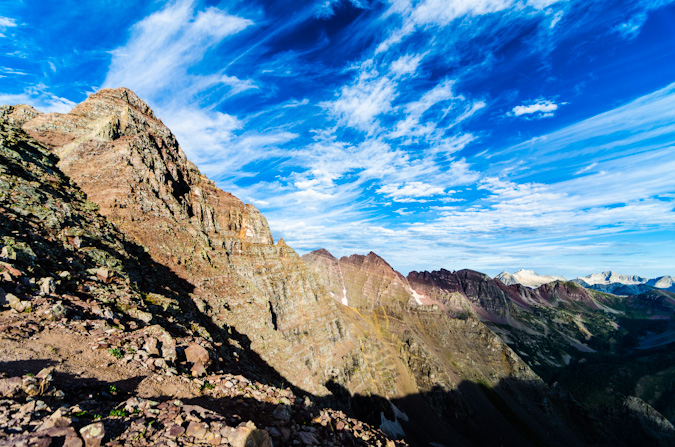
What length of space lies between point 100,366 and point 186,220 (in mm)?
37926

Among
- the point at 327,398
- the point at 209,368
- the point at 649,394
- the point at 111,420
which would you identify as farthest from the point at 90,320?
the point at 649,394

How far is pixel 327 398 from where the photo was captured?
44.9 m

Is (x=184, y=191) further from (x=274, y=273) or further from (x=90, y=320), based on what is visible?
(x=90, y=320)

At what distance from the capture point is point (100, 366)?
1109 centimetres

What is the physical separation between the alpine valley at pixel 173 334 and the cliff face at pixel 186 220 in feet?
1.00

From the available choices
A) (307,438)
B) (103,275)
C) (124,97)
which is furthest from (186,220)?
(307,438)

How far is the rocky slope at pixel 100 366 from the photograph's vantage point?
287 inches

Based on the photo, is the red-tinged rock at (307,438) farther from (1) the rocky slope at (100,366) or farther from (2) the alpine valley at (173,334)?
(2) the alpine valley at (173,334)

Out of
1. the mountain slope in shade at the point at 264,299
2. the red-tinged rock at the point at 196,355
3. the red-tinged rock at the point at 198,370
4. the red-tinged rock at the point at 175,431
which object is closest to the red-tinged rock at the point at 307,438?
the red-tinged rock at the point at 175,431

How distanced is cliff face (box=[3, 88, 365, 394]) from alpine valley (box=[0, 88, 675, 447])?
0.30 metres

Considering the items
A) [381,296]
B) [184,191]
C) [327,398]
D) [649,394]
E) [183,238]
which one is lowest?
[649,394]

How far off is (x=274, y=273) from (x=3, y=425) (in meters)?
61.6

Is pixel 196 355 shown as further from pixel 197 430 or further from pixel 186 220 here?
pixel 186 220

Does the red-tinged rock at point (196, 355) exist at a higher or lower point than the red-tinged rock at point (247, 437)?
higher
